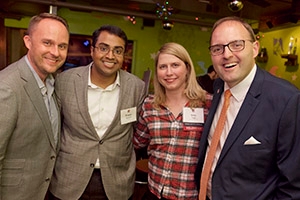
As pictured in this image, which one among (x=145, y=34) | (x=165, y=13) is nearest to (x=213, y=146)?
(x=165, y=13)

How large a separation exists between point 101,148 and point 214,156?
29.4 inches

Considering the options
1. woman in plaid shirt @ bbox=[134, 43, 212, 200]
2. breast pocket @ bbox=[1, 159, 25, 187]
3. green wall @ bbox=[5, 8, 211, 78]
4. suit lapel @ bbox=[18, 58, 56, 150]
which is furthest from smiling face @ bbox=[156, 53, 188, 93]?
green wall @ bbox=[5, 8, 211, 78]

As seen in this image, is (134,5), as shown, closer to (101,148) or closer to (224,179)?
(101,148)

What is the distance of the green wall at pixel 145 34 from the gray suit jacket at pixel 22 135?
18.6ft

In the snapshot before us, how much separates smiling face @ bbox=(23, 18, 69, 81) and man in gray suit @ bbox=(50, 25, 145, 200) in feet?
0.82

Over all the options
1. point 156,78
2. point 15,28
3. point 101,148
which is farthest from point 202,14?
point 101,148

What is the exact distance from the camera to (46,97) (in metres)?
1.71

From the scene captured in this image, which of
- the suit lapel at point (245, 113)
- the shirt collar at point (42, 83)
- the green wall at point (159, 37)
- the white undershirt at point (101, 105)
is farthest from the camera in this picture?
the green wall at point (159, 37)

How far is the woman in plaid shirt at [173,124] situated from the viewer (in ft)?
5.66

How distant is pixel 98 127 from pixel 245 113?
97cm

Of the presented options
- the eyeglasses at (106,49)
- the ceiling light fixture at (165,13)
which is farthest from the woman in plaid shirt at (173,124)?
the ceiling light fixture at (165,13)

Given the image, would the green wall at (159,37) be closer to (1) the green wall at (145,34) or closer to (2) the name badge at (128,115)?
(1) the green wall at (145,34)

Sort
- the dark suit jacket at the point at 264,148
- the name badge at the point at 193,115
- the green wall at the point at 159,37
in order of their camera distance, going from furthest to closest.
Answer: the green wall at the point at 159,37 < the name badge at the point at 193,115 < the dark suit jacket at the point at 264,148

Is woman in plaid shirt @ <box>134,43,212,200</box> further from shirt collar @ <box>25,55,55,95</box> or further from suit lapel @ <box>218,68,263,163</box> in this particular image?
shirt collar @ <box>25,55,55,95</box>
